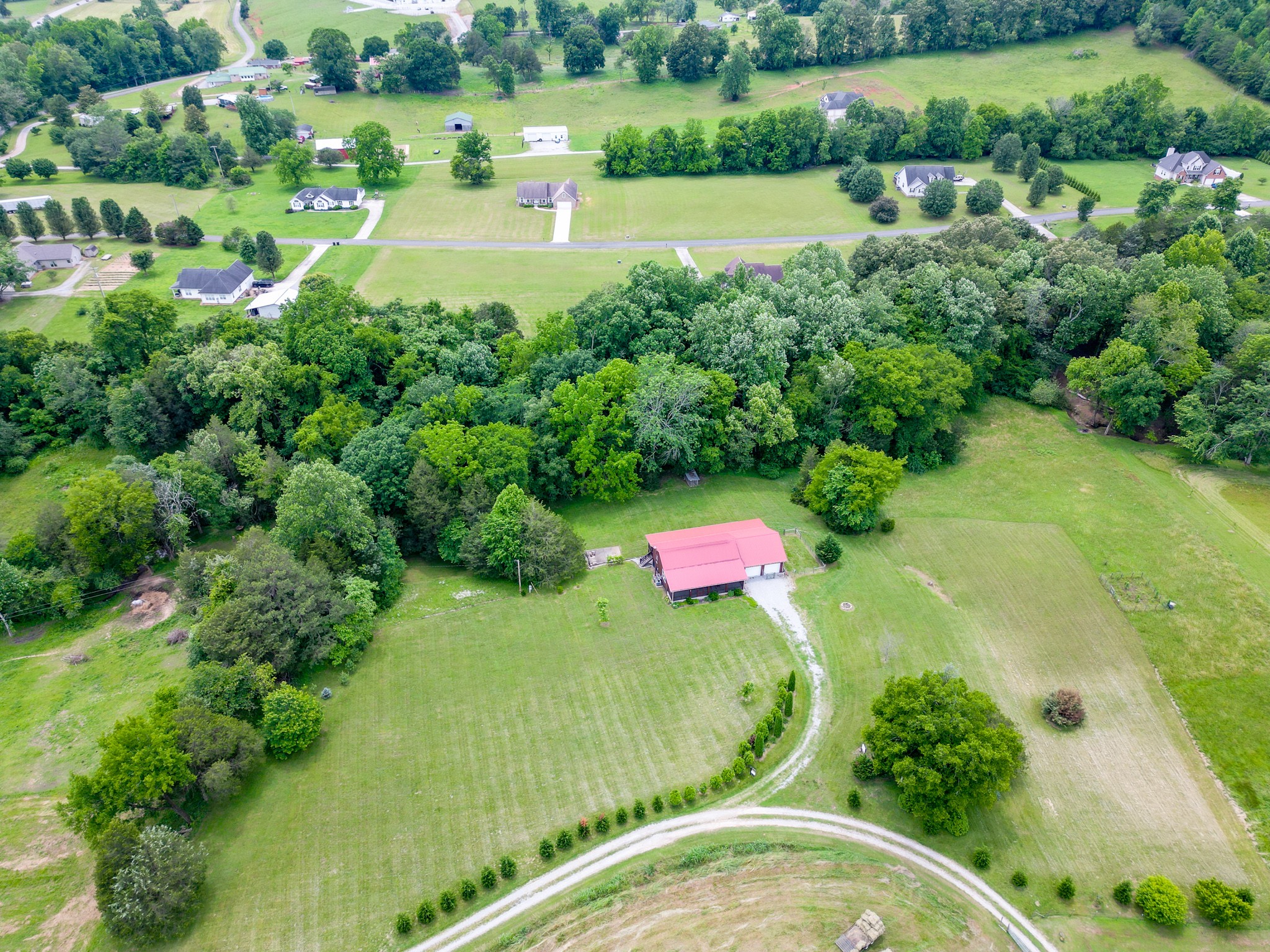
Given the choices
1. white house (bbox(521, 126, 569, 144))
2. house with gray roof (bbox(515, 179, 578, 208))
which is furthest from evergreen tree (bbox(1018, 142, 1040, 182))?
white house (bbox(521, 126, 569, 144))

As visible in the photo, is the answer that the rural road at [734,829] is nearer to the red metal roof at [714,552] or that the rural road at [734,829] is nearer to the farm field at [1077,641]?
the farm field at [1077,641]

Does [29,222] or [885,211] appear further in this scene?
[885,211]

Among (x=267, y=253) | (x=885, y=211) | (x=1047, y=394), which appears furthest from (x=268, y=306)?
(x=885, y=211)

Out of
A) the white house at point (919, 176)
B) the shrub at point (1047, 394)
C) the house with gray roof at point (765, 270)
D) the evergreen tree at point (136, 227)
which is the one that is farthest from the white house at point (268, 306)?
the white house at point (919, 176)

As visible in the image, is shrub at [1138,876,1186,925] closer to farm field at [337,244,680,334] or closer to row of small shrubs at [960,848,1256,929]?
row of small shrubs at [960,848,1256,929]

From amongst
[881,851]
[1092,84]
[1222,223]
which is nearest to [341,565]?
[881,851]

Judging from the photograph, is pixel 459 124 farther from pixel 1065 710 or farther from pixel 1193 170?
pixel 1065 710
